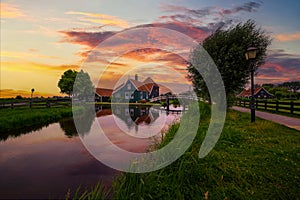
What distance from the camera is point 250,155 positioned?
5047 millimetres

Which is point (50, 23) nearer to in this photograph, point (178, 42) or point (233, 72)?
point (178, 42)

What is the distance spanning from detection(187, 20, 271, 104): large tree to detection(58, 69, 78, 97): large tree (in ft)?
148

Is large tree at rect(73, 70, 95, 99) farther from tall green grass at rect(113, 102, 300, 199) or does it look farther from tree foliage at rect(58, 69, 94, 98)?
tall green grass at rect(113, 102, 300, 199)

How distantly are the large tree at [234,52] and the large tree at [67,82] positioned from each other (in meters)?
45.0

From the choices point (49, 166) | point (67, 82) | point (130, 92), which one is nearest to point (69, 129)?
point (49, 166)

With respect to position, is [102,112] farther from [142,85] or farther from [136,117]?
[142,85]

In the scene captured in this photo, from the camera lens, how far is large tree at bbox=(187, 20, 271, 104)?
1528 centimetres

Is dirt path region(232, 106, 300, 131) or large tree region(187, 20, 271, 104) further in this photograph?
large tree region(187, 20, 271, 104)

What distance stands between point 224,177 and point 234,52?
44.0ft

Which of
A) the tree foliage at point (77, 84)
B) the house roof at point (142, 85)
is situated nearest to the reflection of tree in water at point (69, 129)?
the house roof at point (142, 85)

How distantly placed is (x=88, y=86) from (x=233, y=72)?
4302 centimetres

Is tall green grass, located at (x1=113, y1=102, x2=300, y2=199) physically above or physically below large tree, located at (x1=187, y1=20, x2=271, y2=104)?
below

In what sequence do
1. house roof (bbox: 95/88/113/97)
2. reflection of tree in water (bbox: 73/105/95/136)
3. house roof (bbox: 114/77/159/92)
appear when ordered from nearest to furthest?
reflection of tree in water (bbox: 73/105/95/136) → house roof (bbox: 114/77/159/92) → house roof (bbox: 95/88/113/97)

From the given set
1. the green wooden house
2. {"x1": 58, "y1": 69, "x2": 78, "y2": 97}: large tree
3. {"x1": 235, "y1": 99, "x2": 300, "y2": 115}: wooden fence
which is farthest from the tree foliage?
{"x1": 235, "y1": 99, "x2": 300, "y2": 115}: wooden fence
